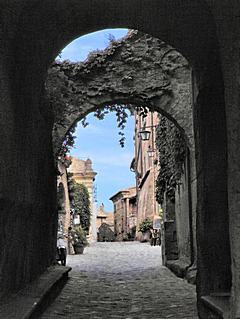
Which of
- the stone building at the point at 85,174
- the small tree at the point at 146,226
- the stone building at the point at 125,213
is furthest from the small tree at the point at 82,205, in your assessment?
the stone building at the point at 125,213

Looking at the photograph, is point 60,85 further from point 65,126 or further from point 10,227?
point 10,227

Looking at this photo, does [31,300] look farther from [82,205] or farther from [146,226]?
[146,226]

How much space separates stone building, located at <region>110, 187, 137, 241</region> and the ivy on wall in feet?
91.1

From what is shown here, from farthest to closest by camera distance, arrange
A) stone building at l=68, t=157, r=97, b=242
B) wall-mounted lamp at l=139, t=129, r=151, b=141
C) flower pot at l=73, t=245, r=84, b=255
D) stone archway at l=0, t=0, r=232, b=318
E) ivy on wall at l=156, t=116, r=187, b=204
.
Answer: stone building at l=68, t=157, r=97, b=242 < flower pot at l=73, t=245, r=84, b=255 < wall-mounted lamp at l=139, t=129, r=151, b=141 < ivy on wall at l=156, t=116, r=187, b=204 < stone archway at l=0, t=0, r=232, b=318

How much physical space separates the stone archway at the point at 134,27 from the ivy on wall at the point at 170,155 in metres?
4.87

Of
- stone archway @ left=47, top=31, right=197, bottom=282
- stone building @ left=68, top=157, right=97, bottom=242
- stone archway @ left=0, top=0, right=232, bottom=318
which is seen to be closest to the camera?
stone archway @ left=0, top=0, right=232, bottom=318

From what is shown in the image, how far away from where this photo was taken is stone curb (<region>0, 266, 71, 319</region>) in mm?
4178

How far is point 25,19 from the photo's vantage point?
16.1 ft

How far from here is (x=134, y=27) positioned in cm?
596

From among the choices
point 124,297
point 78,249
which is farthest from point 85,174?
point 124,297

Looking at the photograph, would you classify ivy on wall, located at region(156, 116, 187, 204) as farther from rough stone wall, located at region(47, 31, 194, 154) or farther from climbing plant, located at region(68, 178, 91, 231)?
climbing plant, located at region(68, 178, 91, 231)

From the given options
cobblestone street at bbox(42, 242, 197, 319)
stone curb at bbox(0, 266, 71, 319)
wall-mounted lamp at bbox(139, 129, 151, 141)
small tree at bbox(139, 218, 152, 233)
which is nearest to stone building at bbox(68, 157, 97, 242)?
small tree at bbox(139, 218, 152, 233)

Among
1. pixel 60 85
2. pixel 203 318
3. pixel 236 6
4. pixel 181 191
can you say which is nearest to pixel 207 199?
pixel 203 318

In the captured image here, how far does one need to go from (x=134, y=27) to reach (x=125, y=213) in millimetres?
40923
